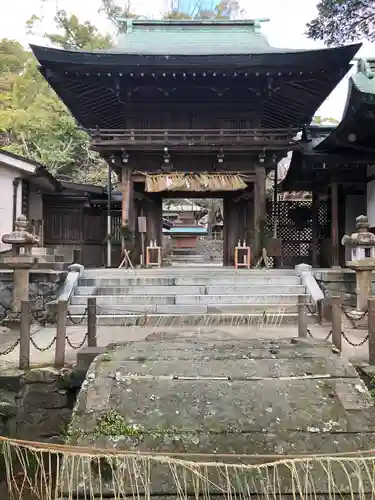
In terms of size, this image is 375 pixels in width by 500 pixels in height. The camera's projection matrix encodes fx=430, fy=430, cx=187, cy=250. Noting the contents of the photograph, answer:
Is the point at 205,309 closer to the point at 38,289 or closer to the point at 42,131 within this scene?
the point at 38,289

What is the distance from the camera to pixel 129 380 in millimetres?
4570

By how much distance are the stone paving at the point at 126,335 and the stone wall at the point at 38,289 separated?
31.7 inches

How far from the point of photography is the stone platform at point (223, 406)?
3.85m

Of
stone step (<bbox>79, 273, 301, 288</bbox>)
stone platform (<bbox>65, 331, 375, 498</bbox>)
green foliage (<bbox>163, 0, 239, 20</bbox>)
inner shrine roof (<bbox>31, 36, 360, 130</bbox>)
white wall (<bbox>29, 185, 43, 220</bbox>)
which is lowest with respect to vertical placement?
stone platform (<bbox>65, 331, 375, 498</bbox>)

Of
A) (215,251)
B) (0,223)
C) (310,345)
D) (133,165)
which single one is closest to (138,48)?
(133,165)

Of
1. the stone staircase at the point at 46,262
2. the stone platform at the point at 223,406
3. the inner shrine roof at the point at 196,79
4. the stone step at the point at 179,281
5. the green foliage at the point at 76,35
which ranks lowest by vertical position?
the stone platform at the point at 223,406

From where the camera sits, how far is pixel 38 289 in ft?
31.8

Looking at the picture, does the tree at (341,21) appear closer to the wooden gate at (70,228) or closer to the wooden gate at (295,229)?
the wooden gate at (295,229)

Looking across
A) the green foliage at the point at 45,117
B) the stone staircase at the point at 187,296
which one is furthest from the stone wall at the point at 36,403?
the green foliage at the point at 45,117

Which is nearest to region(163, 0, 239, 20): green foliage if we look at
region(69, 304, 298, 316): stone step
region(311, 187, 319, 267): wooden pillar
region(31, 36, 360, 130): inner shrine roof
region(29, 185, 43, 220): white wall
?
region(31, 36, 360, 130): inner shrine roof

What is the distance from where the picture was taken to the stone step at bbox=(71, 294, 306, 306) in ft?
31.4

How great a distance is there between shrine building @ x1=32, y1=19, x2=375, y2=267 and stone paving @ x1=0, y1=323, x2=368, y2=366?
523 centimetres

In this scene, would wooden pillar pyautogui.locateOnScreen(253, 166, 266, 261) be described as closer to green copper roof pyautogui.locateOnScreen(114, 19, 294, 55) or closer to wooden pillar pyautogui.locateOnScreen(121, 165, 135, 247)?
wooden pillar pyautogui.locateOnScreen(121, 165, 135, 247)

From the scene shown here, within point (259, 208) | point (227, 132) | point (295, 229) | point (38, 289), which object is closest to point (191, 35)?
point (227, 132)
